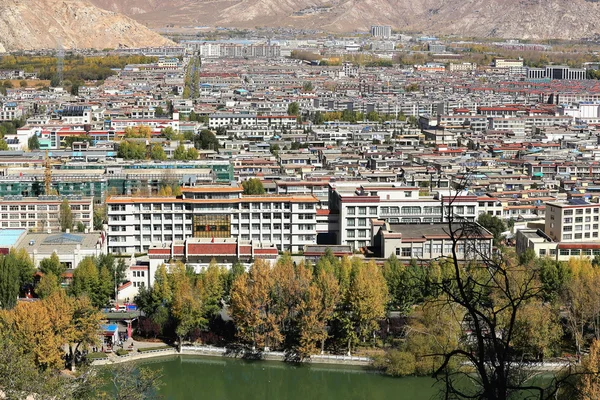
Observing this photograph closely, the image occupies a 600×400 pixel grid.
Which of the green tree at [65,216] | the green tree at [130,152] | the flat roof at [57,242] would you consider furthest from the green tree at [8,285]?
the green tree at [130,152]

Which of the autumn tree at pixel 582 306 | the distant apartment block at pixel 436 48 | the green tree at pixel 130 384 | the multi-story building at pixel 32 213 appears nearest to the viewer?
the green tree at pixel 130 384

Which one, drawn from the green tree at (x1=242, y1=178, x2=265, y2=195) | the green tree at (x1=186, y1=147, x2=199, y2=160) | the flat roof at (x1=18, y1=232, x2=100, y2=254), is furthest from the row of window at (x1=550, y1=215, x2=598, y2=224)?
the green tree at (x1=186, y1=147, x2=199, y2=160)

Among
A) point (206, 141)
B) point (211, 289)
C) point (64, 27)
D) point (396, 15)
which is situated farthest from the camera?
point (396, 15)

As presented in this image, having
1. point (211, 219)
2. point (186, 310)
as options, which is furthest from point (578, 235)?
point (186, 310)

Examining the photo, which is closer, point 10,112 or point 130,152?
point 130,152

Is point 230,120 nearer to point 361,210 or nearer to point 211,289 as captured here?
point 361,210

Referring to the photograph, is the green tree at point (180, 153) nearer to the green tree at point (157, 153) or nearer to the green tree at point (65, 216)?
the green tree at point (157, 153)

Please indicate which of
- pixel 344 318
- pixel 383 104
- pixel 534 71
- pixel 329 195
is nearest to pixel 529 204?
pixel 329 195

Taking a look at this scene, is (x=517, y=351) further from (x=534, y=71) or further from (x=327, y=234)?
(x=534, y=71)
